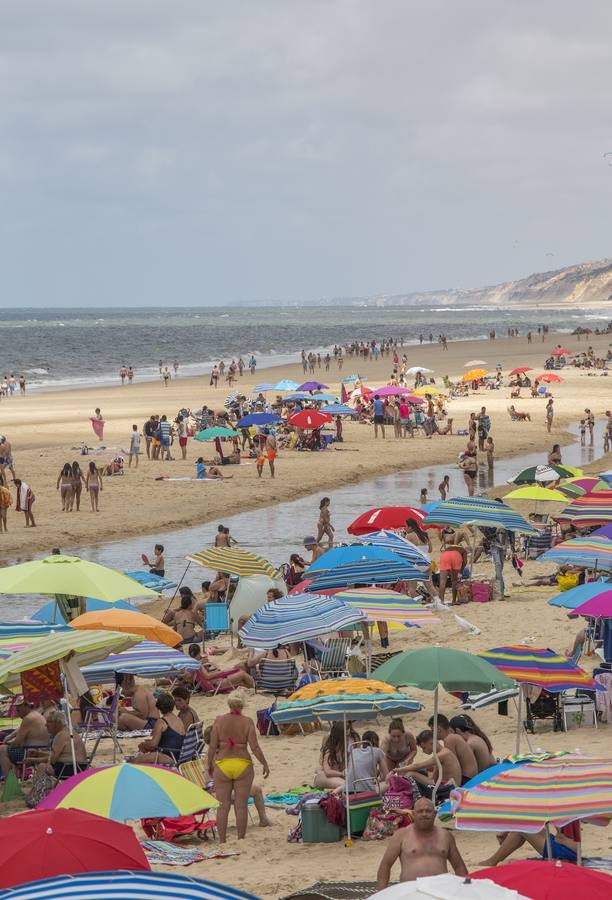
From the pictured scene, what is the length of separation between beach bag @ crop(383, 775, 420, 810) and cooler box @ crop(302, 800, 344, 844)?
418 mm

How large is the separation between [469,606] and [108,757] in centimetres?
676

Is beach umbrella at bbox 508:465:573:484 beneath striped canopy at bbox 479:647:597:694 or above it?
beneath

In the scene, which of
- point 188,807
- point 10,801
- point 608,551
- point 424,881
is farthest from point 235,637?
point 424,881

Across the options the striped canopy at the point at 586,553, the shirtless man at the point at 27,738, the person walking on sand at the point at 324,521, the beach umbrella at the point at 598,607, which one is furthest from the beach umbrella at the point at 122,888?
the person walking on sand at the point at 324,521

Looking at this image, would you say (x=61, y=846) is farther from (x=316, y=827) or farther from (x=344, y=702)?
(x=344, y=702)

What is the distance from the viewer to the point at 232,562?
53.8ft

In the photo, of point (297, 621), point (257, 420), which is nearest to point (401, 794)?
point (297, 621)

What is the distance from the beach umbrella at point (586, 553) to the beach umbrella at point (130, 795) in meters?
7.60

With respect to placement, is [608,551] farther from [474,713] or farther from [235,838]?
[235,838]

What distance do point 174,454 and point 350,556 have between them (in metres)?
19.9

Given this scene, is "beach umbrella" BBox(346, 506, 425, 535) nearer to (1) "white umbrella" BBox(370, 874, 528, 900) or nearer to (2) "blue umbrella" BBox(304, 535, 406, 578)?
(2) "blue umbrella" BBox(304, 535, 406, 578)

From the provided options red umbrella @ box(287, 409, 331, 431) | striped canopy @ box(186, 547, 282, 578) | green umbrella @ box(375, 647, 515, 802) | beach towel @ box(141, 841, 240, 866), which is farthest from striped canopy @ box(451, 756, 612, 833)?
red umbrella @ box(287, 409, 331, 431)

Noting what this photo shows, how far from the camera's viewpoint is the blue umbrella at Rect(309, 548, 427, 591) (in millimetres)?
14352

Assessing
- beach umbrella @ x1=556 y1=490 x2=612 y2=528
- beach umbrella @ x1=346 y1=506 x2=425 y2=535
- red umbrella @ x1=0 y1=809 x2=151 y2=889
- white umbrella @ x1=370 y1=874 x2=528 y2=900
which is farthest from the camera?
beach umbrella @ x1=346 y1=506 x2=425 y2=535
